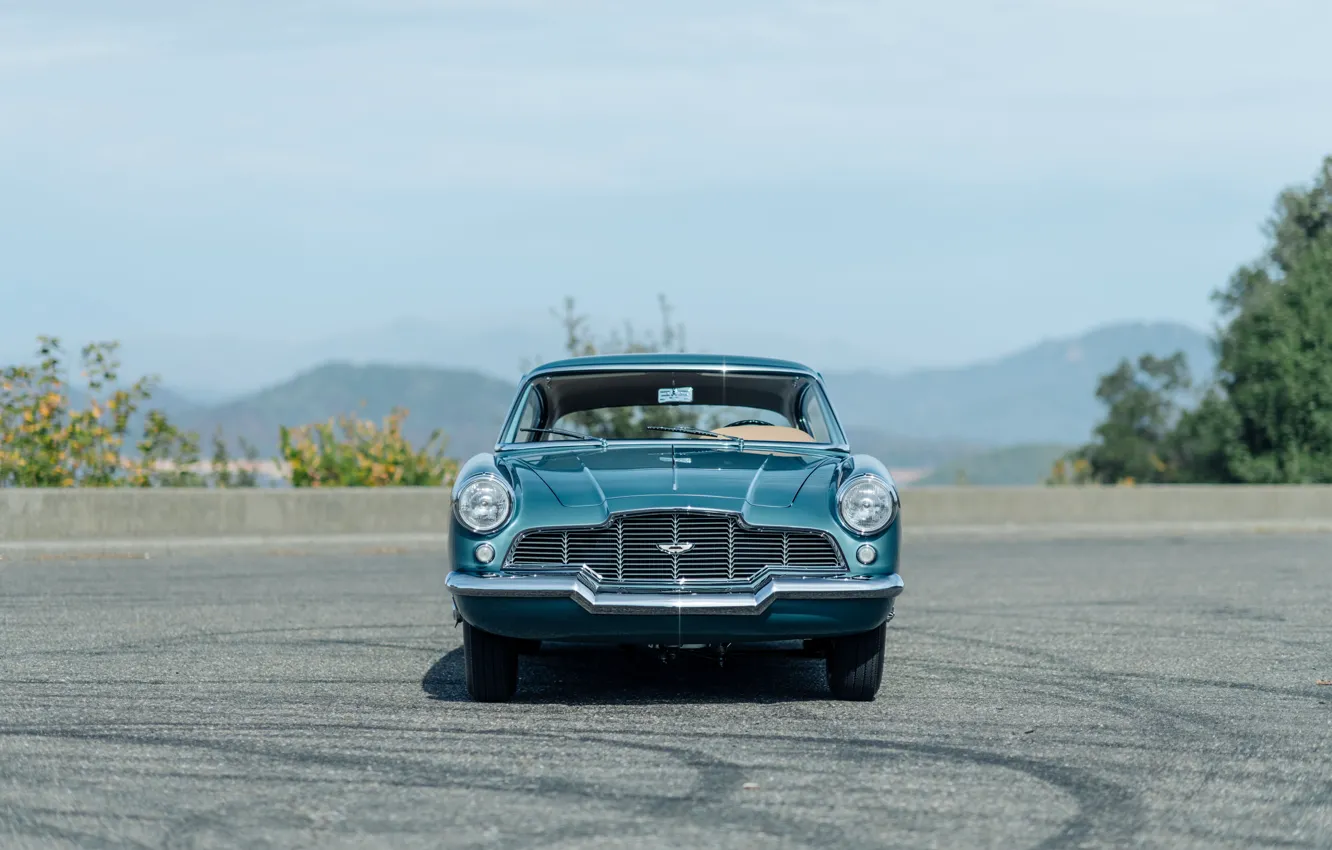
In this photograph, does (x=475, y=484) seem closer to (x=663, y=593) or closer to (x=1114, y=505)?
(x=663, y=593)

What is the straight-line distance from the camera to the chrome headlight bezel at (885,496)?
7.16 m

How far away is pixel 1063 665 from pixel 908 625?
2.11 metres

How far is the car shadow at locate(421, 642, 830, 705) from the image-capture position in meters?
7.63

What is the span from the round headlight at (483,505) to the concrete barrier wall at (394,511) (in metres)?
10.8

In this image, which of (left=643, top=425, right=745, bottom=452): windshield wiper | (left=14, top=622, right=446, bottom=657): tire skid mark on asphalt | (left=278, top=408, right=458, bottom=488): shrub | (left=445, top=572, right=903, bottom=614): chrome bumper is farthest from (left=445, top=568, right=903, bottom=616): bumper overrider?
(left=278, top=408, right=458, bottom=488): shrub

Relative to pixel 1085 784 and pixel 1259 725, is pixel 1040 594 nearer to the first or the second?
pixel 1259 725

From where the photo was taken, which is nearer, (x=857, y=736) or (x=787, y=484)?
(x=857, y=736)

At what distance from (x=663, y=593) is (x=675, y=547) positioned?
8.1 inches

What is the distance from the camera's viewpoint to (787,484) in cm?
734

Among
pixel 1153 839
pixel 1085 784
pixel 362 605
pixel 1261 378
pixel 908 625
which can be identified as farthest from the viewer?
pixel 1261 378

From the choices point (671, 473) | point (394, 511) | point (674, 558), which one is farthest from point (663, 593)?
point (394, 511)

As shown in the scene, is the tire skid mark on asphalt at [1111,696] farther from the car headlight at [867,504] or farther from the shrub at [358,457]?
the shrub at [358,457]

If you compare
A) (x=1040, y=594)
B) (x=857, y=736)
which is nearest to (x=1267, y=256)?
(x=1040, y=594)

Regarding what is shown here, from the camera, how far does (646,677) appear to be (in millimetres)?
8383
